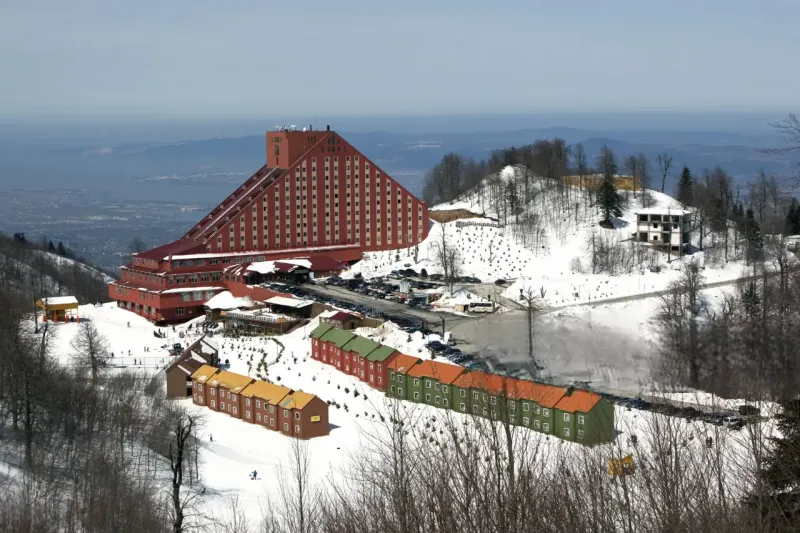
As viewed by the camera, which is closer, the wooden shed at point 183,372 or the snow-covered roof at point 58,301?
the wooden shed at point 183,372

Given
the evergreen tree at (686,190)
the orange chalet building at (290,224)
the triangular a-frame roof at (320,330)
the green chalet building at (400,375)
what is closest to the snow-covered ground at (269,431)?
the green chalet building at (400,375)

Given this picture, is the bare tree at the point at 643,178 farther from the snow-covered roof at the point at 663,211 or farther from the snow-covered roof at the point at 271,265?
the snow-covered roof at the point at 271,265

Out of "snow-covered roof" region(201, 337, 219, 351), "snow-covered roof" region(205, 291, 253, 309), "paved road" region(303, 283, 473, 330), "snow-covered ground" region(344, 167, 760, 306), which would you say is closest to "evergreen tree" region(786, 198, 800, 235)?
"snow-covered ground" region(344, 167, 760, 306)

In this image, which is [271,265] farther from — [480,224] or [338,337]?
[338,337]

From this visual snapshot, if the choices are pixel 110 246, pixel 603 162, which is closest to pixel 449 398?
pixel 603 162

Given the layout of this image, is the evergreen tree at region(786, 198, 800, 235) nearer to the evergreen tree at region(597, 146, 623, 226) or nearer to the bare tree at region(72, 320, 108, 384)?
the evergreen tree at region(597, 146, 623, 226)

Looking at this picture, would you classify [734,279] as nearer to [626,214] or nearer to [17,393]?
[626,214]

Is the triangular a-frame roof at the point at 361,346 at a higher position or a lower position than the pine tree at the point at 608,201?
lower
